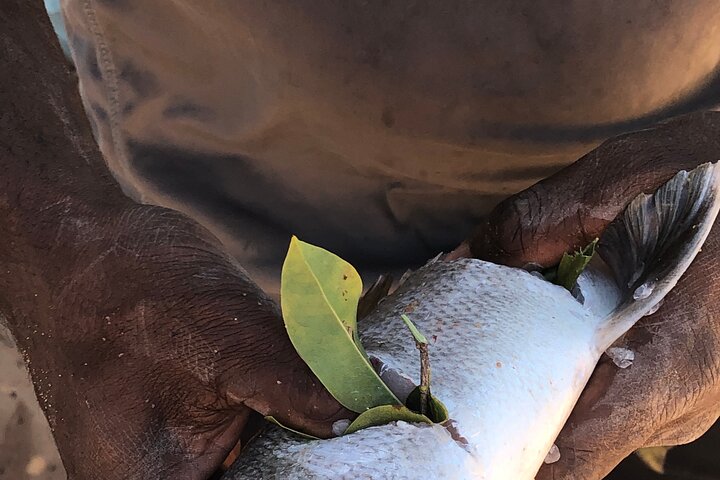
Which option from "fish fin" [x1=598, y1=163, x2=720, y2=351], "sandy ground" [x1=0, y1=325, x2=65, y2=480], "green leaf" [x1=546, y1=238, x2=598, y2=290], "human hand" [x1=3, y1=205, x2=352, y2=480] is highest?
"fish fin" [x1=598, y1=163, x2=720, y2=351]

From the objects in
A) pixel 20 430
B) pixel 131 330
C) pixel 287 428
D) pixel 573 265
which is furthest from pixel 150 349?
pixel 20 430

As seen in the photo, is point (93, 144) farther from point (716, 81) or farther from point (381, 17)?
point (716, 81)

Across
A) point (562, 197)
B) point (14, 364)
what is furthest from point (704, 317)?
point (14, 364)

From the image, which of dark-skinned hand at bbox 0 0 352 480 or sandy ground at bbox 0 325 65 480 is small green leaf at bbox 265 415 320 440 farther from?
sandy ground at bbox 0 325 65 480

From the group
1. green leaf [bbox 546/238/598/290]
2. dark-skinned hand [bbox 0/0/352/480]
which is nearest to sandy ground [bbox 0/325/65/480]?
dark-skinned hand [bbox 0/0/352/480]

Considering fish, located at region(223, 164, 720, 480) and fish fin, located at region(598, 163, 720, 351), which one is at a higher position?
fish fin, located at region(598, 163, 720, 351)

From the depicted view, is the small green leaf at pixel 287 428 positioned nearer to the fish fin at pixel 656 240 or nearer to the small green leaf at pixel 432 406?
the small green leaf at pixel 432 406

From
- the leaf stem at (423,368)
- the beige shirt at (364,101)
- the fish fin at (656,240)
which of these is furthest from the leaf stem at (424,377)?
the beige shirt at (364,101)
